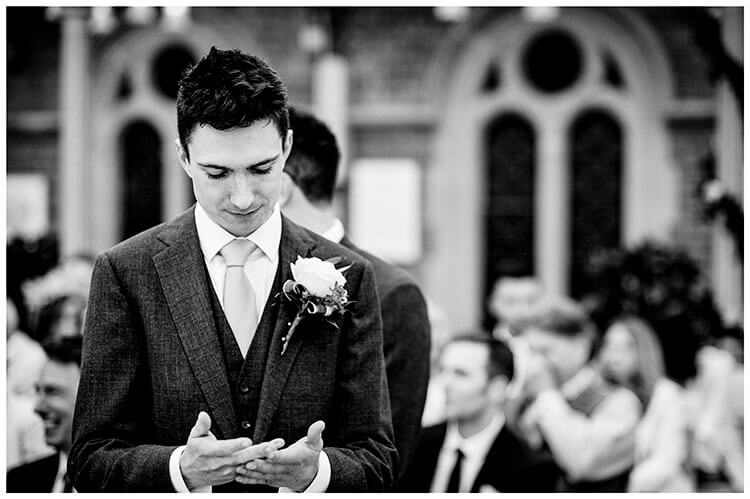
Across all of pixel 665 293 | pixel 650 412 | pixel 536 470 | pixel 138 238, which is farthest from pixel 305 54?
pixel 138 238

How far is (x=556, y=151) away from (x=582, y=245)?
889 millimetres

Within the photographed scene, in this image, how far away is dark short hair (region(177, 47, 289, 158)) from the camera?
2.19m

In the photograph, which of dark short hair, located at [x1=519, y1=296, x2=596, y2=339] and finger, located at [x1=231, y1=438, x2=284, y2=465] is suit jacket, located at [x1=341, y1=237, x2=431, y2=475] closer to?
finger, located at [x1=231, y1=438, x2=284, y2=465]

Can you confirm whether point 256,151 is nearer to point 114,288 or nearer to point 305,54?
point 114,288

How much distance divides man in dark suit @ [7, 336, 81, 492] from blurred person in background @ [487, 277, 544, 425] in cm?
242

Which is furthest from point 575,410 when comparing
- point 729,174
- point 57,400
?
point 729,174

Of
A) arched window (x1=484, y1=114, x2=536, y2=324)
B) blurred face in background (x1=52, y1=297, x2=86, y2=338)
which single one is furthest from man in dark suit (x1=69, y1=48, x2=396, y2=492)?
arched window (x1=484, y1=114, x2=536, y2=324)

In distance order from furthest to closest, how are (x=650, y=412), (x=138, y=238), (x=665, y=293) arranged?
(x=665, y=293), (x=650, y=412), (x=138, y=238)

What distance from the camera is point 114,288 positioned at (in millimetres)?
2260

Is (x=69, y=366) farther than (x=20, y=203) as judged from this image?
No

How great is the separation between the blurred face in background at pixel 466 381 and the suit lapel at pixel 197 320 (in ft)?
6.63

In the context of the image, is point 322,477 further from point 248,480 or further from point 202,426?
point 202,426

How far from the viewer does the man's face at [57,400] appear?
3389 millimetres

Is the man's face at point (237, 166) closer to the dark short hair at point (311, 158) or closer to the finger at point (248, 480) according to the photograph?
the finger at point (248, 480)
